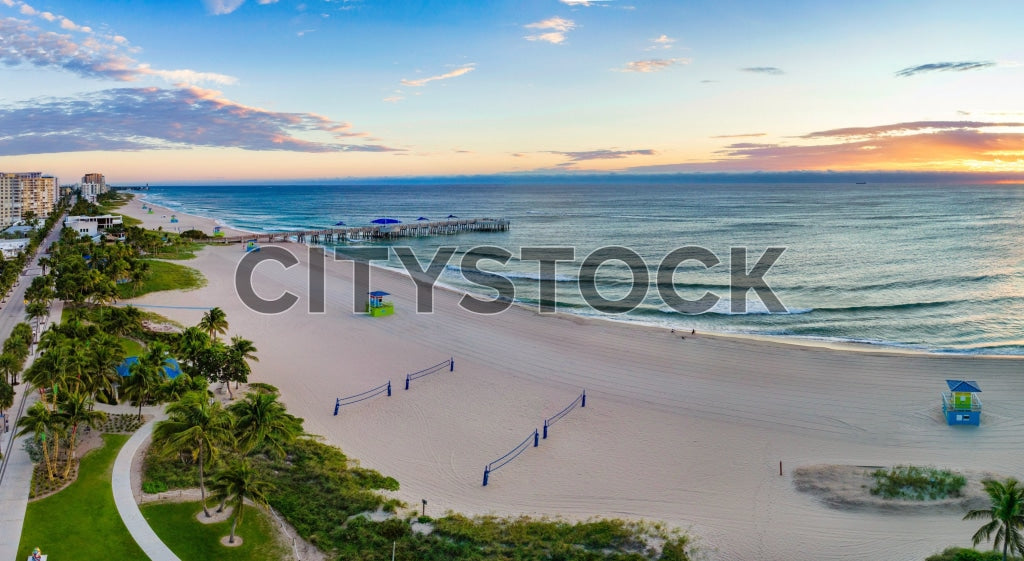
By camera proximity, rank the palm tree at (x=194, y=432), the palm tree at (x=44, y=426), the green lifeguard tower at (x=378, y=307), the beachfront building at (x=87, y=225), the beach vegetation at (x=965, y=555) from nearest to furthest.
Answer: the beach vegetation at (x=965, y=555)
the palm tree at (x=194, y=432)
the palm tree at (x=44, y=426)
the green lifeguard tower at (x=378, y=307)
the beachfront building at (x=87, y=225)

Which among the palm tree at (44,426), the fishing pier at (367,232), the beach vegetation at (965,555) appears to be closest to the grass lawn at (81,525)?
the palm tree at (44,426)

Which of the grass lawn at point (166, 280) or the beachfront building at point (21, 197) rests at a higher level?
the beachfront building at point (21, 197)

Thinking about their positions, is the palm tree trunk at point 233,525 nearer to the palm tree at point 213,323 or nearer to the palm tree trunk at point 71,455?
the palm tree trunk at point 71,455

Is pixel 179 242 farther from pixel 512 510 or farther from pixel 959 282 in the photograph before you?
pixel 959 282

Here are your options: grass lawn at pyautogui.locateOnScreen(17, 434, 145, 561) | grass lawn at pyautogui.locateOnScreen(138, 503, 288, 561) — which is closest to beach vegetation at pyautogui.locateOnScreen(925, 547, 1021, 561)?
grass lawn at pyautogui.locateOnScreen(138, 503, 288, 561)

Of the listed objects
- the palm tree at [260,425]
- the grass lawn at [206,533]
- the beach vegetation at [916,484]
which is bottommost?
the grass lawn at [206,533]

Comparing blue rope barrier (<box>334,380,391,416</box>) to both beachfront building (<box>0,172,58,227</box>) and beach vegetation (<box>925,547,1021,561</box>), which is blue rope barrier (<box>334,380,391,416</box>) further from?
beachfront building (<box>0,172,58,227</box>)

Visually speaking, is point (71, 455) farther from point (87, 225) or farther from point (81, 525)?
point (87, 225)
